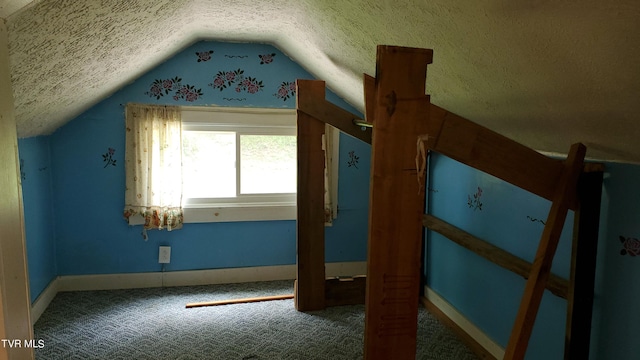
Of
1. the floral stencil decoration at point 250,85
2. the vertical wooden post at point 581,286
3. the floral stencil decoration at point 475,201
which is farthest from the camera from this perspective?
the floral stencil decoration at point 250,85

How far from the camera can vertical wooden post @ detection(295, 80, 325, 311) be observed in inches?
112

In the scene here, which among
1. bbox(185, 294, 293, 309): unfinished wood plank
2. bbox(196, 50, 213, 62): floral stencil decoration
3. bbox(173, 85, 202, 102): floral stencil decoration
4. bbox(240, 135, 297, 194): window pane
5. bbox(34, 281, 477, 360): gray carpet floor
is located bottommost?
bbox(34, 281, 477, 360): gray carpet floor

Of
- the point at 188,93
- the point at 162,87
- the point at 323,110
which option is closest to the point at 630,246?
the point at 323,110

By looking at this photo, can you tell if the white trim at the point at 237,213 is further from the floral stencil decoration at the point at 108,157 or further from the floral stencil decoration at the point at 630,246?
the floral stencil decoration at the point at 630,246

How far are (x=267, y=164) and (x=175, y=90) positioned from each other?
1012mm

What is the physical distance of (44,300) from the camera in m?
3.02

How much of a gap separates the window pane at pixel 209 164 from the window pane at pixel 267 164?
107 millimetres

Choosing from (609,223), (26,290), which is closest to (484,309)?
(609,223)

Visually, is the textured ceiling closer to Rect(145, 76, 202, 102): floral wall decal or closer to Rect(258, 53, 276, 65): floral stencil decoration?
Rect(145, 76, 202, 102): floral wall decal

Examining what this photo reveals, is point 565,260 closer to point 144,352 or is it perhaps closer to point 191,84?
point 144,352

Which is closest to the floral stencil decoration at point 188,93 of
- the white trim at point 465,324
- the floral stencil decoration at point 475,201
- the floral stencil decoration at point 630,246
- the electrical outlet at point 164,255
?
A: the electrical outlet at point 164,255

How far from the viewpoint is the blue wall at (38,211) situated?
275cm

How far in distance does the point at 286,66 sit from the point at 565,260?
2.65 m

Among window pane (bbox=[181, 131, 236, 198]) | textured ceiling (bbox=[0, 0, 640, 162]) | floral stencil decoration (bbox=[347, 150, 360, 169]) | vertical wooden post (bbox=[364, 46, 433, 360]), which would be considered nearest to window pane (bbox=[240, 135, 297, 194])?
window pane (bbox=[181, 131, 236, 198])
